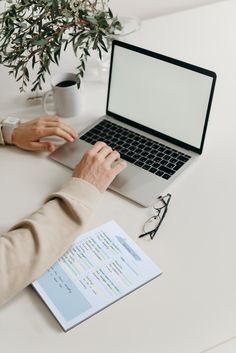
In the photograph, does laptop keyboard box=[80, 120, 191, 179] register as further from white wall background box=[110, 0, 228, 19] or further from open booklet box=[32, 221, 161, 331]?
white wall background box=[110, 0, 228, 19]

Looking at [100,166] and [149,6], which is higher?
[149,6]

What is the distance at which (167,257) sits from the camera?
0.96 metres

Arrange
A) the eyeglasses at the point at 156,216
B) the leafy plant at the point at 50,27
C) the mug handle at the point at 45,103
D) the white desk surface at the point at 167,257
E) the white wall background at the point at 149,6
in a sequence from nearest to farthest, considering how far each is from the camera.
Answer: the white desk surface at the point at 167,257, the eyeglasses at the point at 156,216, the leafy plant at the point at 50,27, the mug handle at the point at 45,103, the white wall background at the point at 149,6

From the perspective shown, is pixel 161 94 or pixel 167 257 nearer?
pixel 167 257

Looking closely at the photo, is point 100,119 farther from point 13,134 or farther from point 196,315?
point 196,315

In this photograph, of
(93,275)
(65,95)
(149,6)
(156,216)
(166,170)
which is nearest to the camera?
(93,275)

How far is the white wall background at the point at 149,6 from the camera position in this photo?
6.56 ft

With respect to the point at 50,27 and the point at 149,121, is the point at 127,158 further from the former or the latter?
the point at 50,27

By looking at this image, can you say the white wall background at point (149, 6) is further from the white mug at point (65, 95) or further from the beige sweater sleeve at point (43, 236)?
the beige sweater sleeve at point (43, 236)

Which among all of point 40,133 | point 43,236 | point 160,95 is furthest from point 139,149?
point 43,236

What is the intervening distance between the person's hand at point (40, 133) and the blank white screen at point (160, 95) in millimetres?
157

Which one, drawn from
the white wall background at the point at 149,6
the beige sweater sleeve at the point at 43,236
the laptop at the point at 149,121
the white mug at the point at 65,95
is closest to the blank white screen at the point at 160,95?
the laptop at the point at 149,121

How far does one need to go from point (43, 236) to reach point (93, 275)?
13 centimetres

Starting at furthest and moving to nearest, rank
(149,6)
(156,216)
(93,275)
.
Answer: (149,6)
(156,216)
(93,275)
